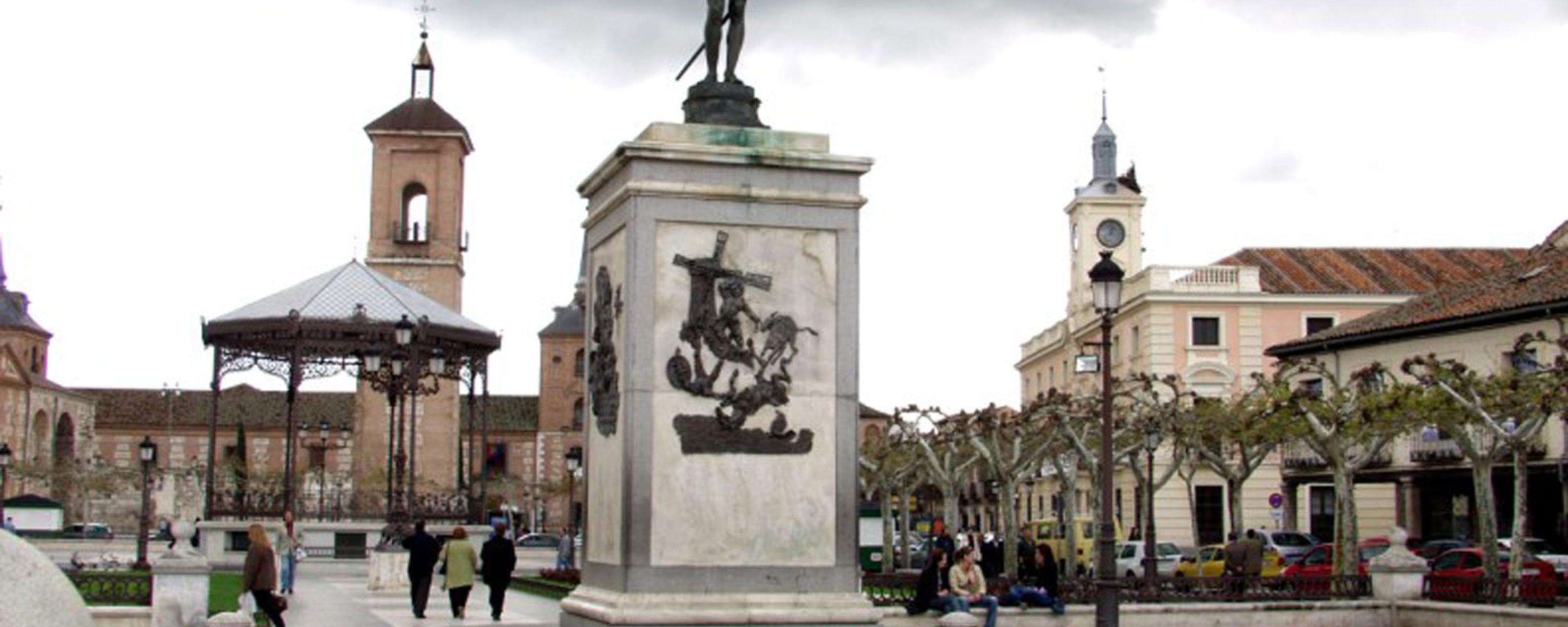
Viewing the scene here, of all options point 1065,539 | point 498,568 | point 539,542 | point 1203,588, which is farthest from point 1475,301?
point 498,568

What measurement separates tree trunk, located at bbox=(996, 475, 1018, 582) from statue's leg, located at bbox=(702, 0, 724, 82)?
21.1m

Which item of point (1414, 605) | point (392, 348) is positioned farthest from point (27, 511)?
point (1414, 605)

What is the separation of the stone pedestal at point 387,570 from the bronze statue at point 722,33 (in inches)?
677

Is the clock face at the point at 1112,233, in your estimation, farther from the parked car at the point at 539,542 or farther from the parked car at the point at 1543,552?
the parked car at the point at 1543,552

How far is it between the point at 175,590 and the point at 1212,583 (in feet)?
39.7

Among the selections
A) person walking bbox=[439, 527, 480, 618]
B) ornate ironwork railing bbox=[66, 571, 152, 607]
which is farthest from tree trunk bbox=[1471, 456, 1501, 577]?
ornate ironwork railing bbox=[66, 571, 152, 607]

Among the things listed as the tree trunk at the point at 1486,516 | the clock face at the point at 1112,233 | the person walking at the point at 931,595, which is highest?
the clock face at the point at 1112,233

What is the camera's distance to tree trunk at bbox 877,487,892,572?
146ft

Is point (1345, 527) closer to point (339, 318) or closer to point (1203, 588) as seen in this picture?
point (1203, 588)

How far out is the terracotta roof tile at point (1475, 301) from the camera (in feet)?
139

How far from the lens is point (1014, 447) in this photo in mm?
46562

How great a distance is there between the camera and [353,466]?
76188 millimetres

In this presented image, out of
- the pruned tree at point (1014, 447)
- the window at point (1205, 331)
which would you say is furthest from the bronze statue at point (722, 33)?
the window at point (1205, 331)

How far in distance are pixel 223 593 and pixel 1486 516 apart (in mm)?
18852
